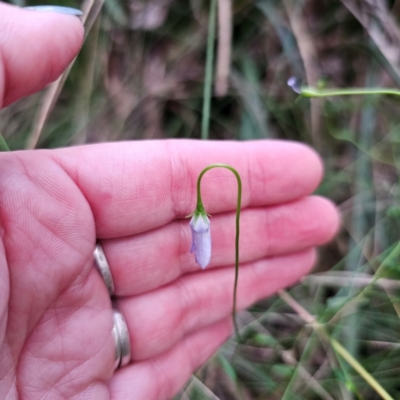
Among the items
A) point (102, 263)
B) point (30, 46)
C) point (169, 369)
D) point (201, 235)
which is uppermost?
point (30, 46)

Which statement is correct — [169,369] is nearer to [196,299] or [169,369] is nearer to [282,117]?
[196,299]

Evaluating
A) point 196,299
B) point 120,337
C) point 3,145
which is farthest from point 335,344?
point 3,145

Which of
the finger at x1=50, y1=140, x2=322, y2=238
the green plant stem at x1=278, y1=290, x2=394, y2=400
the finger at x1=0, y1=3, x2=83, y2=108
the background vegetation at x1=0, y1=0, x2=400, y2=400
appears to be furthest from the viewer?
the background vegetation at x1=0, y1=0, x2=400, y2=400

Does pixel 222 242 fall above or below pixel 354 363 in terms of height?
above

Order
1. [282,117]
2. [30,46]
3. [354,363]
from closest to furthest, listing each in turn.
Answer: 1. [30,46]
2. [354,363]
3. [282,117]

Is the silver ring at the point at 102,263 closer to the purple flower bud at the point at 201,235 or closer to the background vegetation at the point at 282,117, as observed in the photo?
the purple flower bud at the point at 201,235

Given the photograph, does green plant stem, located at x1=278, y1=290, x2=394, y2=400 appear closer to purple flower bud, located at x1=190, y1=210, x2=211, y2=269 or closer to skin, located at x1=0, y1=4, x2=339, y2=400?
skin, located at x1=0, y1=4, x2=339, y2=400

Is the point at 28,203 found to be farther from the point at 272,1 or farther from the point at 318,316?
the point at 272,1

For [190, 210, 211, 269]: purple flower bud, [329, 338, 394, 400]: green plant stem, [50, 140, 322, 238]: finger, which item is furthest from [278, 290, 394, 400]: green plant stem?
[190, 210, 211, 269]: purple flower bud
